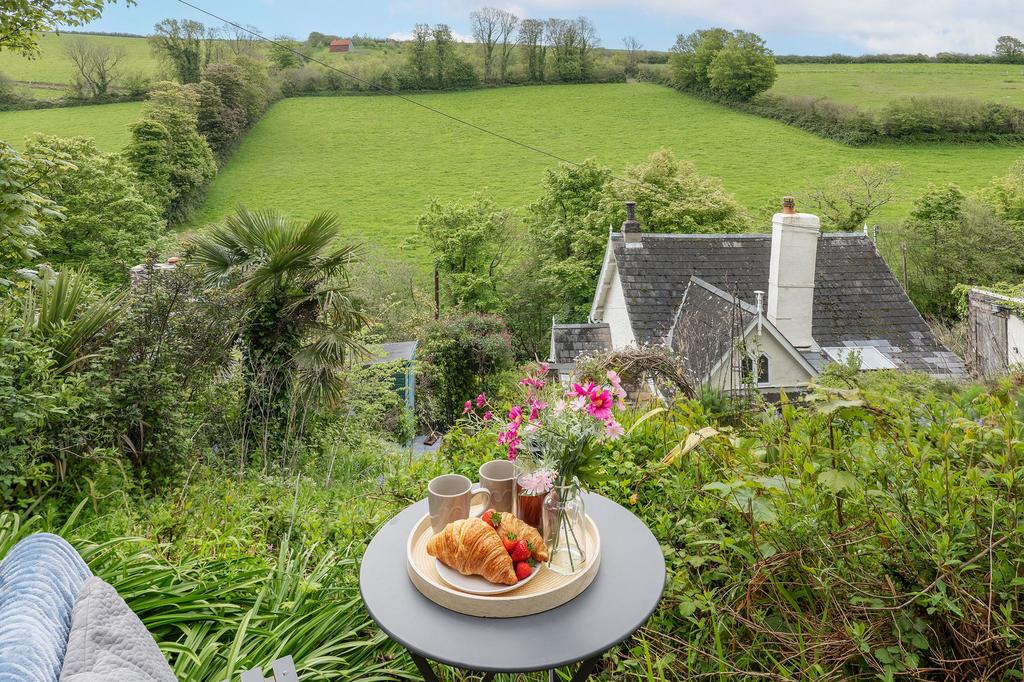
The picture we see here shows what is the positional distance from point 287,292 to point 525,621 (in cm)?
473

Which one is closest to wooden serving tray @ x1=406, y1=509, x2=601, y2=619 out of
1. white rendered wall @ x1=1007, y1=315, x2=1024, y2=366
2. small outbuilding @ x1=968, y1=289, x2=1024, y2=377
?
small outbuilding @ x1=968, y1=289, x2=1024, y2=377

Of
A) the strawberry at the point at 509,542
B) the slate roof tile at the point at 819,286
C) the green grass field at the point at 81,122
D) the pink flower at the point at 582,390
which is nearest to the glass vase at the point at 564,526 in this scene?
the strawberry at the point at 509,542

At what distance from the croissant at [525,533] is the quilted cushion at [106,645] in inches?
29.4

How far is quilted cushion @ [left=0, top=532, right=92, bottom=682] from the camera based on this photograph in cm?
96

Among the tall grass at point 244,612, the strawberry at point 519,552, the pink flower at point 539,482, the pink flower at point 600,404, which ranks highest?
the pink flower at point 600,404

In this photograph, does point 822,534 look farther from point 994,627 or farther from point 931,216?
point 931,216

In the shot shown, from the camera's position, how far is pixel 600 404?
1.51m

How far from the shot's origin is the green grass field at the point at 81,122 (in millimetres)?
26094

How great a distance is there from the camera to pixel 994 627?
1445 millimetres

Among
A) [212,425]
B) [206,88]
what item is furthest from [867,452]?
[206,88]

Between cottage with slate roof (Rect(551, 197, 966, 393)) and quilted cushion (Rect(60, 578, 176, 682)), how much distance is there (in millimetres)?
5883

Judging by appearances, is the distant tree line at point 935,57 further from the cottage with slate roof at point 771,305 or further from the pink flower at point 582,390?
the pink flower at point 582,390

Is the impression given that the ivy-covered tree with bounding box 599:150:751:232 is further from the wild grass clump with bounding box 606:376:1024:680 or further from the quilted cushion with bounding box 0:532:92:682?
the quilted cushion with bounding box 0:532:92:682

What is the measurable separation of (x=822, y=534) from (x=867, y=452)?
30 cm
